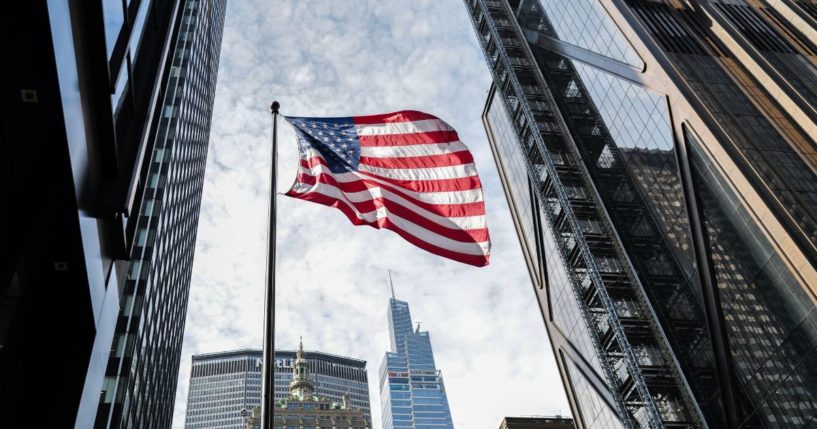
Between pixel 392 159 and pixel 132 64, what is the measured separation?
290 inches

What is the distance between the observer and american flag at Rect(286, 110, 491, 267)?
699 inches

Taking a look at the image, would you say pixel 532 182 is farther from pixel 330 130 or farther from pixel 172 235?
pixel 330 130

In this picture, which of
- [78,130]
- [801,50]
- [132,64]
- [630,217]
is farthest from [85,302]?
[801,50]

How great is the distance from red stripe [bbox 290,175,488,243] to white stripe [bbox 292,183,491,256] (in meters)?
0.09

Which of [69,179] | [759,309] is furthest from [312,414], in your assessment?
[69,179]

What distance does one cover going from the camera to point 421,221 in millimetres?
18859

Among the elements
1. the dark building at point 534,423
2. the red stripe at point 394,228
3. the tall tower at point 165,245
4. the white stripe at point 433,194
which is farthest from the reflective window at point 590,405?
the red stripe at point 394,228

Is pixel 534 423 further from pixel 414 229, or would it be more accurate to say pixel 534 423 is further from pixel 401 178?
pixel 414 229

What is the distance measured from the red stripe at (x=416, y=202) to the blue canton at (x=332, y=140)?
17.3 inches

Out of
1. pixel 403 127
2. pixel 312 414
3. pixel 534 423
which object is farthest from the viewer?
pixel 312 414

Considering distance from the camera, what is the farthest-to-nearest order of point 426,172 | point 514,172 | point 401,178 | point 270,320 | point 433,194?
1. point 514,172
2. point 426,172
3. point 433,194
4. point 401,178
5. point 270,320

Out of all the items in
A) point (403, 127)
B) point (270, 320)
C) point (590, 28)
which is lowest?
point (270, 320)

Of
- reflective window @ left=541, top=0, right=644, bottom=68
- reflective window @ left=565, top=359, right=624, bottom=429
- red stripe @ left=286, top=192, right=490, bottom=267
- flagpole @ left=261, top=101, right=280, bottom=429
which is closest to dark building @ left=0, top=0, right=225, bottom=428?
flagpole @ left=261, top=101, right=280, bottom=429

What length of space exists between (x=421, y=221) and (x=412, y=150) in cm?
242
